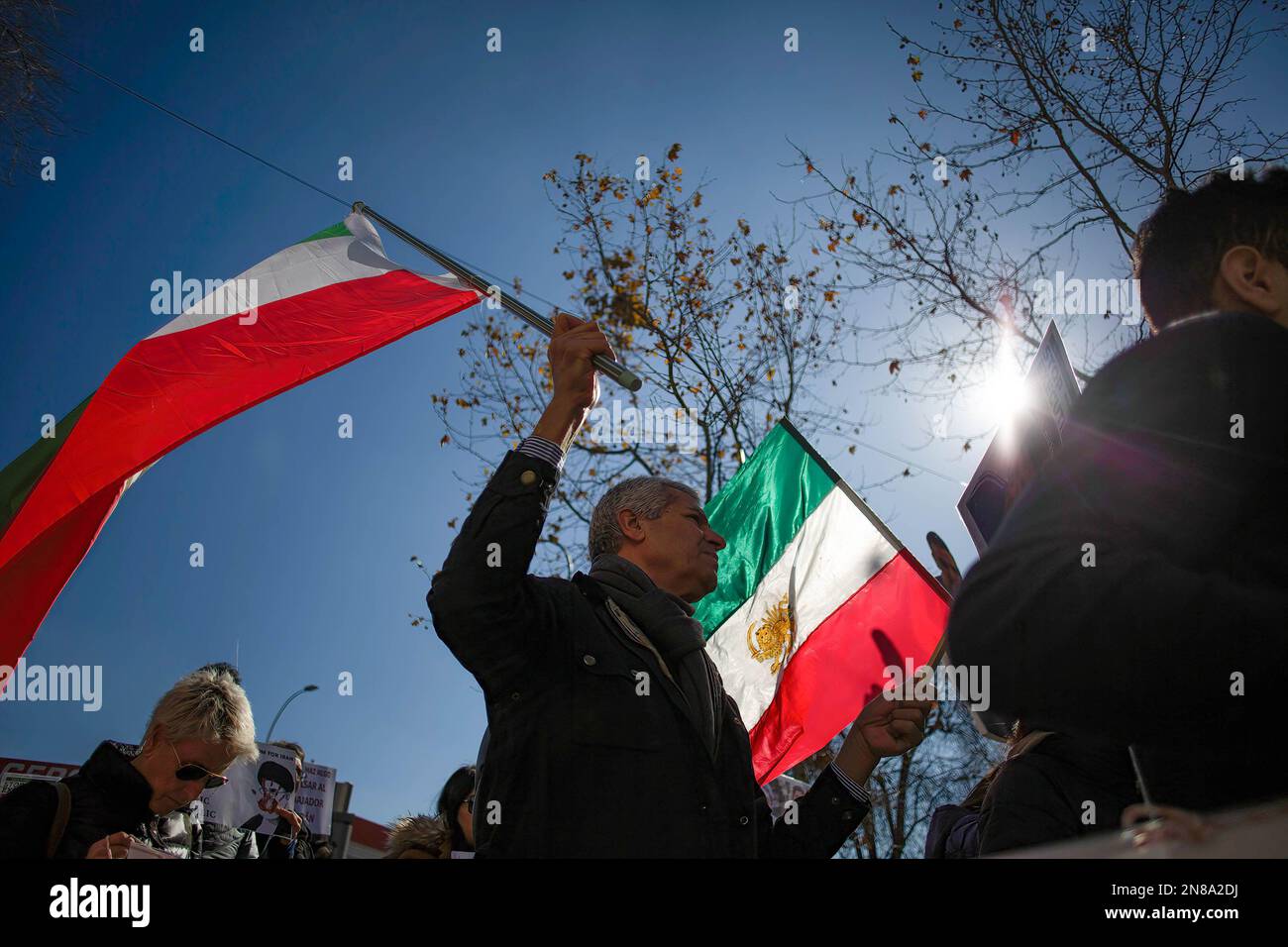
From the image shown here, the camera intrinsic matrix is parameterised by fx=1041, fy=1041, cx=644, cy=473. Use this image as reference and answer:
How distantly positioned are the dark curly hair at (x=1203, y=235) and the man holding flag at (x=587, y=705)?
1.52 meters

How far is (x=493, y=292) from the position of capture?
491 cm

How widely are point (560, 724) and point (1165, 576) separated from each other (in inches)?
73.9

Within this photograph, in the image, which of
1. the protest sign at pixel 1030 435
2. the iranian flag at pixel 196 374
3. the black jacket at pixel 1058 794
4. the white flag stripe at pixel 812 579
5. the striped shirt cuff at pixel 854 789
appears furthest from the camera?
the white flag stripe at pixel 812 579

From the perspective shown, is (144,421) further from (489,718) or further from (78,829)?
(489,718)

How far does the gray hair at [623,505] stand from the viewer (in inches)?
140

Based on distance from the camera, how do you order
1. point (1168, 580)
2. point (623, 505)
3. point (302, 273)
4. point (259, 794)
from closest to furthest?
point (1168, 580), point (623, 505), point (302, 273), point (259, 794)

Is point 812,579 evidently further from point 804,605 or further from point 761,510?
point 761,510

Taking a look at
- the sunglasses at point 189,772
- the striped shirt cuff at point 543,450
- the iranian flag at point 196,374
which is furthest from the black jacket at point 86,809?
the striped shirt cuff at point 543,450

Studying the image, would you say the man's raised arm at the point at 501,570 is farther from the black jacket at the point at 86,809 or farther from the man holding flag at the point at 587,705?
the black jacket at the point at 86,809

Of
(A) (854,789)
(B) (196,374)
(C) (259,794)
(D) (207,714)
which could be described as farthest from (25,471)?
(C) (259,794)

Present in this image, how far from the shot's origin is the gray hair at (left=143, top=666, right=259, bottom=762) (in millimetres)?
3768

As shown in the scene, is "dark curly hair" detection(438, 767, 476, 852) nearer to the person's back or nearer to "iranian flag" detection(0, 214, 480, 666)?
"iranian flag" detection(0, 214, 480, 666)
